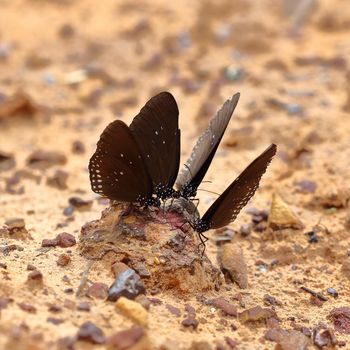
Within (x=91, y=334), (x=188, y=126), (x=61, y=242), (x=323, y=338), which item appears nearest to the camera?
(x=91, y=334)

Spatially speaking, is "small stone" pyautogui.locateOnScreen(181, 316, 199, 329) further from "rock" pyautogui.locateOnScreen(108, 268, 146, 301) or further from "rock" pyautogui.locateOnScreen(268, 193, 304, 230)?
"rock" pyautogui.locateOnScreen(268, 193, 304, 230)

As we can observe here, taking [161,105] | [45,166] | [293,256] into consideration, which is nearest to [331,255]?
[293,256]

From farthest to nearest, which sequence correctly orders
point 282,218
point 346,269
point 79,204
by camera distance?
point 79,204 < point 282,218 < point 346,269

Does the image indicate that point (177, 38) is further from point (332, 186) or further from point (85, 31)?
point (332, 186)

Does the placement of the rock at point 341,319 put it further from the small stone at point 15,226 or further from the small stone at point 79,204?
the small stone at point 79,204

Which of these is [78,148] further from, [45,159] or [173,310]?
[173,310]

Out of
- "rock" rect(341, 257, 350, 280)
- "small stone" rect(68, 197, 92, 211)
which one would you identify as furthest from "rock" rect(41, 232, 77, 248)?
"rock" rect(341, 257, 350, 280)

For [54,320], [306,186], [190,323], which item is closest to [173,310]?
[190,323]
